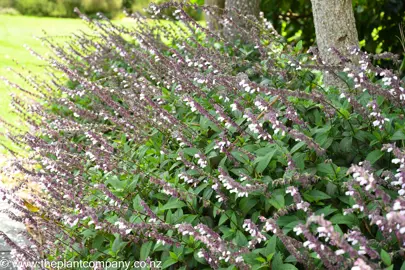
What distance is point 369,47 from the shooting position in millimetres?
7551

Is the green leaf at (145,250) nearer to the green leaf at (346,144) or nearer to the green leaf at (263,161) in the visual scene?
the green leaf at (263,161)

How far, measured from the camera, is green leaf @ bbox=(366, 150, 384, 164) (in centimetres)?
306

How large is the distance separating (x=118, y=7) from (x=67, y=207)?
486 inches

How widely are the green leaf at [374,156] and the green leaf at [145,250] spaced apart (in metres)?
1.21

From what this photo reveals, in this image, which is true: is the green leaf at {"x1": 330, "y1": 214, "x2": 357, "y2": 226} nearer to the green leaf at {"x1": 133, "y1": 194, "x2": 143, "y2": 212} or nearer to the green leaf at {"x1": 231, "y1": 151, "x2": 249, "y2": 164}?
the green leaf at {"x1": 231, "y1": 151, "x2": 249, "y2": 164}

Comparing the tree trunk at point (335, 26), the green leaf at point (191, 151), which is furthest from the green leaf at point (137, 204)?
the tree trunk at point (335, 26)

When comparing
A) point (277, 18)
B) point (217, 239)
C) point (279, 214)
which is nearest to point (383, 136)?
point (279, 214)

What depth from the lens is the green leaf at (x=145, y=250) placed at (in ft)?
10.2

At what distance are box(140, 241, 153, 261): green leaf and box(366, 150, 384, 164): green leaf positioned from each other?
1213mm

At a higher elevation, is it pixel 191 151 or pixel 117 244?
pixel 191 151

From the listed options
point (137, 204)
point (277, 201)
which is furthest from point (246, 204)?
point (137, 204)

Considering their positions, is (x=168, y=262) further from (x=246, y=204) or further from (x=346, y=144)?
(x=346, y=144)

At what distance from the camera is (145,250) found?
3.12 meters

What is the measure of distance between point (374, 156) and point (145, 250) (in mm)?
1280
